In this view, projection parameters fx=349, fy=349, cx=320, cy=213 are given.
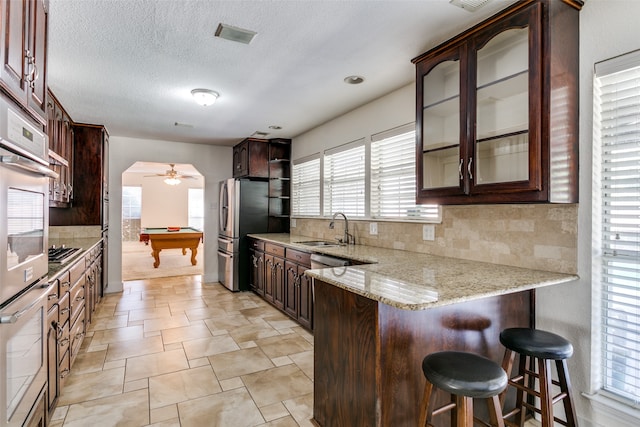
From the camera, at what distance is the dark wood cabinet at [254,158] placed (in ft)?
18.0

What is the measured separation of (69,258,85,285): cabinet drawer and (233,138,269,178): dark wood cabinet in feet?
9.33

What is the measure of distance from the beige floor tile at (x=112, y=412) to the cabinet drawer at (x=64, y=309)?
56 centimetres

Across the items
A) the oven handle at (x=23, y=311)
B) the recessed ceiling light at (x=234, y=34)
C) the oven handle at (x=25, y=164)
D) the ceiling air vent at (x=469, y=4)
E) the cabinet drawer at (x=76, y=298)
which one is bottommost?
the cabinet drawer at (x=76, y=298)

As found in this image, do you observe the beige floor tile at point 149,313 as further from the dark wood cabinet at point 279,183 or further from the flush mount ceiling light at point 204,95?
the flush mount ceiling light at point 204,95

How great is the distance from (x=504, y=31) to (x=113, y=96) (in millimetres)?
3469

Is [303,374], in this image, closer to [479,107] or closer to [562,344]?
[562,344]

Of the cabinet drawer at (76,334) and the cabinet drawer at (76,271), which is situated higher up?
the cabinet drawer at (76,271)

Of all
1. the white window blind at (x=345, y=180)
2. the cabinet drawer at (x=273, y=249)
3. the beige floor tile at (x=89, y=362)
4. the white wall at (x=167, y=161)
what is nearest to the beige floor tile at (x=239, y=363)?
the beige floor tile at (x=89, y=362)

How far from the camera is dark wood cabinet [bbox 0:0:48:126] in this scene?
123cm

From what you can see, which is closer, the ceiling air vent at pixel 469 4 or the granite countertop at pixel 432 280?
the granite countertop at pixel 432 280

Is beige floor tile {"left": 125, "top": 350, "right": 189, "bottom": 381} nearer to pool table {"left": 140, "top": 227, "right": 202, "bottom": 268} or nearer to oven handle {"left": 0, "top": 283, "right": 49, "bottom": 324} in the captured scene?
oven handle {"left": 0, "top": 283, "right": 49, "bottom": 324}

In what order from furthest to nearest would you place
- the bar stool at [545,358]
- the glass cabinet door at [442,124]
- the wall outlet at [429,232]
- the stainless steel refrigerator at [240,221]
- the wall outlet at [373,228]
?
the stainless steel refrigerator at [240,221] < the wall outlet at [373,228] < the wall outlet at [429,232] < the glass cabinet door at [442,124] < the bar stool at [545,358]

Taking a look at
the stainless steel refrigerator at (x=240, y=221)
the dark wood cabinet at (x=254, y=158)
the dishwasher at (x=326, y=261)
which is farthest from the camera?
the dark wood cabinet at (x=254, y=158)

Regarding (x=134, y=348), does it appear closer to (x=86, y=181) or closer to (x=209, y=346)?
(x=209, y=346)
